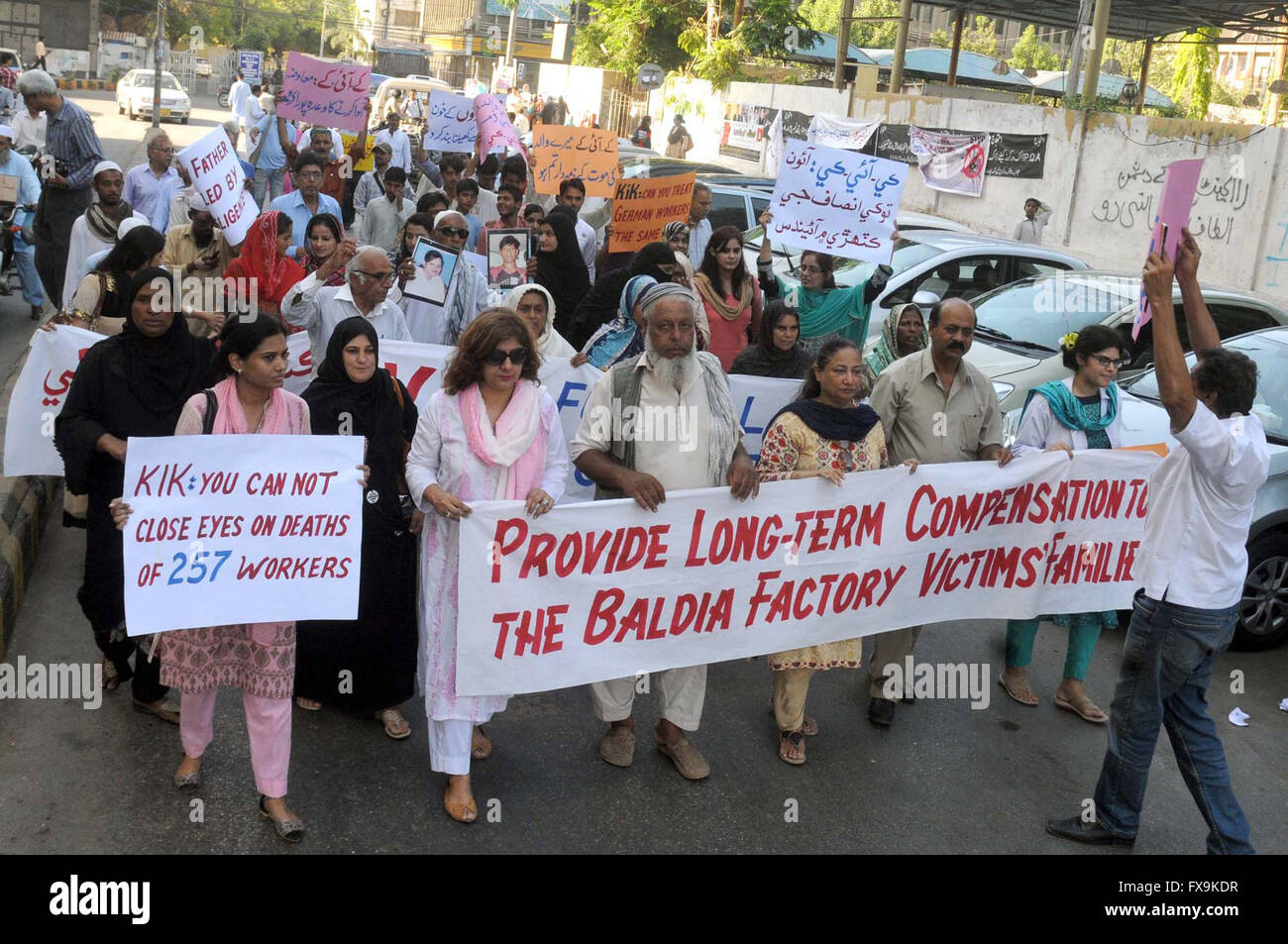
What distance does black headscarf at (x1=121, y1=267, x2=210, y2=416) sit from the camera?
462cm

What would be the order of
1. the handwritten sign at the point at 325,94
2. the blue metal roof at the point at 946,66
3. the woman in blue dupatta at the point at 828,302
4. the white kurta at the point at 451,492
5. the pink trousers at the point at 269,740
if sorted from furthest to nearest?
the blue metal roof at the point at 946,66, the handwritten sign at the point at 325,94, the woman in blue dupatta at the point at 828,302, the white kurta at the point at 451,492, the pink trousers at the point at 269,740

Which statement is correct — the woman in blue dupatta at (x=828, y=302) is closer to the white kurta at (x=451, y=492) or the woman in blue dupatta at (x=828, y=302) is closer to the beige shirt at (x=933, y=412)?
the beige shirt at (x=933, y=412)

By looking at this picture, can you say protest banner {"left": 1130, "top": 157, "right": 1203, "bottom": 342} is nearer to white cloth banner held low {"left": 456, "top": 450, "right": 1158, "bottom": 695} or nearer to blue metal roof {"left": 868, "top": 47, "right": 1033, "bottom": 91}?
white cloth banner held low {"left": 456, "top": 450, "right": 1158, "bottom": 695}

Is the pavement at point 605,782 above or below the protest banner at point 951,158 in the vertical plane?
below

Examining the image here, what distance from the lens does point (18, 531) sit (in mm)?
6223

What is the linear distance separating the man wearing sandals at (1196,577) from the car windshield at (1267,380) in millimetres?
2795

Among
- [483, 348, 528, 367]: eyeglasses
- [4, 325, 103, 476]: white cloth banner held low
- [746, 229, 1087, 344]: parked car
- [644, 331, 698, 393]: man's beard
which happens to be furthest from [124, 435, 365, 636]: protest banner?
[746, 229, 1087, 344]: parked car

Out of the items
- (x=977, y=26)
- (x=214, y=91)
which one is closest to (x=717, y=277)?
(x=214, y=91)

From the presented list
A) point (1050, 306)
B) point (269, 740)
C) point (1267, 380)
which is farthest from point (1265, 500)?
point (269, 740)

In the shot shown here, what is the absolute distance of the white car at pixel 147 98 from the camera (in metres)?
38.0

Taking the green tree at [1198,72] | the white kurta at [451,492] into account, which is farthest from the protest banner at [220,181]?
the green tree at [1198,72]

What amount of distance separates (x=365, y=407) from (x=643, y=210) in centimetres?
470

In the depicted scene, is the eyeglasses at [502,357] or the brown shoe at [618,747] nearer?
the eyeglasses at [502,357]
